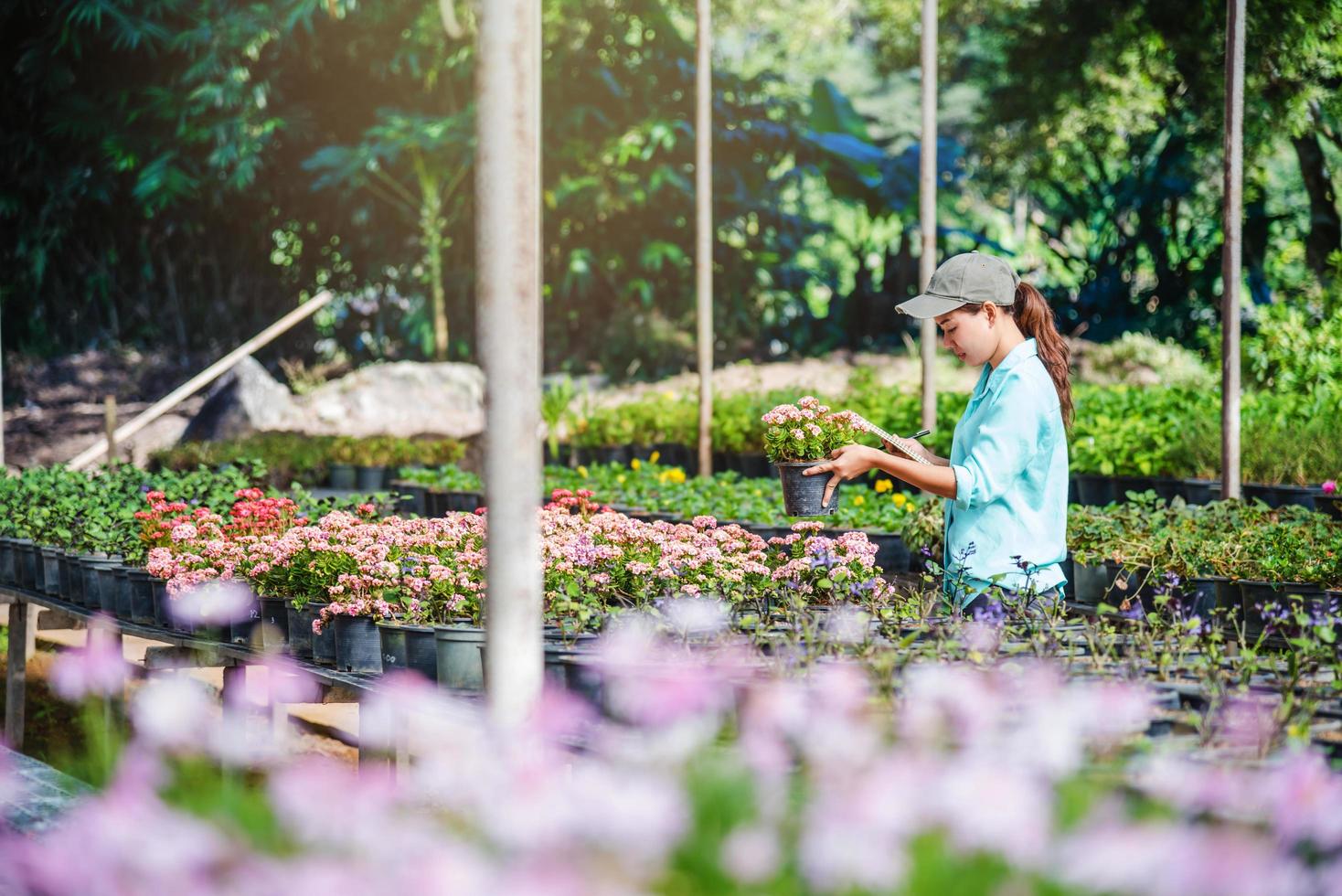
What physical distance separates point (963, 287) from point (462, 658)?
5.19 feet

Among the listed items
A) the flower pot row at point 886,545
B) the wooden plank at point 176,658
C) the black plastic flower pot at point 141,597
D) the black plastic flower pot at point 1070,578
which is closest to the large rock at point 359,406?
the flower pot row at point 886,545

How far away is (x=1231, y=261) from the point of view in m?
Answer: 6.80

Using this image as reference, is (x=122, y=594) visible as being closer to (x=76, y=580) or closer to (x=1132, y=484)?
(x=76, y=580)

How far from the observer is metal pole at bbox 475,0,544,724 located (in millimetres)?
2193

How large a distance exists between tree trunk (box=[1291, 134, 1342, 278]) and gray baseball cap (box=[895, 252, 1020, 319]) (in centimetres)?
1144

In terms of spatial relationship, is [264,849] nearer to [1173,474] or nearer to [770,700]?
[770,700]

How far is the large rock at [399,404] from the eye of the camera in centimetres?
1288

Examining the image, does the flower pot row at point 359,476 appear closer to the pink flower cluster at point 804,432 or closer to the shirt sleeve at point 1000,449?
the pink flower cluster at point 804,432

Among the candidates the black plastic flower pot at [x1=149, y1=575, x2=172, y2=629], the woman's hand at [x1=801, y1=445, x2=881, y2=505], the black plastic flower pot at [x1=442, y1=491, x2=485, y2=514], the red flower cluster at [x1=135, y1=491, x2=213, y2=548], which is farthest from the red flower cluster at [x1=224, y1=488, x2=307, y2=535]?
the black plastic flower pot at [x1=442, y1=491, x2=485, y2=514]

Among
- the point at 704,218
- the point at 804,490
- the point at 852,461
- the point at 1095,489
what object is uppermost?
the point at 704,218

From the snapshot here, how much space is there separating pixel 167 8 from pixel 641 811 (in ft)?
53.7

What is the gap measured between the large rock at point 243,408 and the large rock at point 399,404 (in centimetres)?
20

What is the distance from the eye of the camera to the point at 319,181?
1598cm

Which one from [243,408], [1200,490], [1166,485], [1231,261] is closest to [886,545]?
[1231,261]
